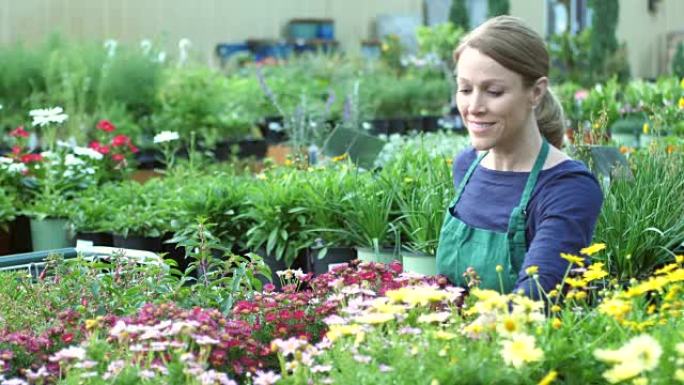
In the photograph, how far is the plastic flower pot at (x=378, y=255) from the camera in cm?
435

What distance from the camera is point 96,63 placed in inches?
388

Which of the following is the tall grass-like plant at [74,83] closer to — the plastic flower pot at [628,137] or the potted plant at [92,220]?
the potted plant at [92,220]

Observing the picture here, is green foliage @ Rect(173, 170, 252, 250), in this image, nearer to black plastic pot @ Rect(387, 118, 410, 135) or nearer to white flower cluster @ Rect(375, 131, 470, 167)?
white flower cluster @ Rect(375, 131, 470, 167)

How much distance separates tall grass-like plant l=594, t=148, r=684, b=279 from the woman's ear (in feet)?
3.60

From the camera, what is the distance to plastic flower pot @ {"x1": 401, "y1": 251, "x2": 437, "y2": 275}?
13.5 ft

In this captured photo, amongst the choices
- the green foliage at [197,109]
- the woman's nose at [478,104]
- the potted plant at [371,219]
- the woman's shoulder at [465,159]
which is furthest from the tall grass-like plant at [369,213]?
the green foliage at [197,109]

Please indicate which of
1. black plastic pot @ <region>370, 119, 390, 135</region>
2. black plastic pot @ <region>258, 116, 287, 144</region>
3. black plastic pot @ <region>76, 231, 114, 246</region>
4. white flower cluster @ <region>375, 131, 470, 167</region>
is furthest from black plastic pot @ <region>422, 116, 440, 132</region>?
black plastic pot @ <region>76, 231, 114, 246</region>

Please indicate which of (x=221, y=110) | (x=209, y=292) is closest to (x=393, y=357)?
(x=209, y=292)

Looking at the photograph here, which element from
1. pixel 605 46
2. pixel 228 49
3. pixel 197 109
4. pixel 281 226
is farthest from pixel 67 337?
pixel 605 46

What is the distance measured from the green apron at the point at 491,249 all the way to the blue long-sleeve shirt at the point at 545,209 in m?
0.02

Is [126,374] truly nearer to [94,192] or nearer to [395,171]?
[395,171]

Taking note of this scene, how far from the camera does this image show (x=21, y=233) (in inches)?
249

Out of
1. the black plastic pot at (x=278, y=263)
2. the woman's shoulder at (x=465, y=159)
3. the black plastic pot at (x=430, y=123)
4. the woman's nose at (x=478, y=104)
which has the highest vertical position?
the woman's nose at (x=478, y=104)

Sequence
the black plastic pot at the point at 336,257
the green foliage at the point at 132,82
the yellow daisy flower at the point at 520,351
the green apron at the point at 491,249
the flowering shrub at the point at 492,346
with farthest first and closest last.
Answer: the green foliage at the point at 132,82 → the black plastic pot at the point at 336,257 → the green apron at the point at 491,249 → the flowering shrub at the point at 492,346 → the yellow daisy flower at the point at 520,351
